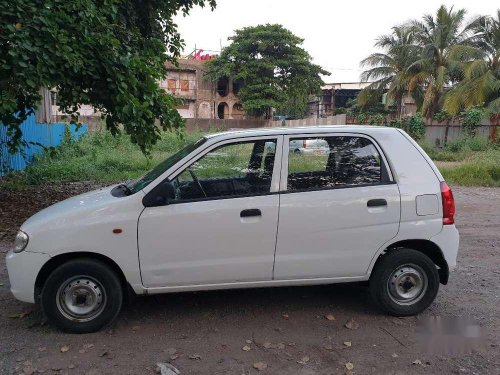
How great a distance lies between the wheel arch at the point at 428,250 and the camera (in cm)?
420

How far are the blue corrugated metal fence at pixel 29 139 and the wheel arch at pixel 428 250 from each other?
893 cm

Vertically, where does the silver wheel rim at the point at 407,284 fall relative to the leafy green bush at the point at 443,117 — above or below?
below

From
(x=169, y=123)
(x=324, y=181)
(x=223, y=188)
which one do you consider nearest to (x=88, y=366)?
(x=223, y=188)

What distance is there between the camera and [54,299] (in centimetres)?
383

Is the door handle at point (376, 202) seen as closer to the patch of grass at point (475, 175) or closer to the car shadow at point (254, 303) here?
the car shadow at point (254, 303)

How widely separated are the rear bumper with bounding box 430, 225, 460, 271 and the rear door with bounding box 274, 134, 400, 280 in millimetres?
417

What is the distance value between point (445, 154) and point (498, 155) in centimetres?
354

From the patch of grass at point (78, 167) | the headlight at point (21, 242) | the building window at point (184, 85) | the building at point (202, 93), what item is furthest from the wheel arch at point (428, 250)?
the building window at point (184, 85)

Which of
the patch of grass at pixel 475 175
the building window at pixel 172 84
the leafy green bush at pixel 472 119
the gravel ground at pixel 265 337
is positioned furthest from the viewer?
the building window at pixel 172 84

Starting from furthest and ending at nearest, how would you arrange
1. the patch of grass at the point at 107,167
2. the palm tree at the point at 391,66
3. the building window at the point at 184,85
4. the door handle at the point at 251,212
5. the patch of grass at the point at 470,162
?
the building window at the point at 184,85, the palm tree at the point at 391,66, the patch of grass at the point at 470,162, the patch of grass at the point at 107,167, the door handle at the point at 251,212

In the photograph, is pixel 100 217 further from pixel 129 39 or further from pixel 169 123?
pixel 129 39

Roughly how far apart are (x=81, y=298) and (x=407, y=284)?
9.50 feet

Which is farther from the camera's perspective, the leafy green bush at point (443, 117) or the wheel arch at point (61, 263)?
the leafy green bush at point (443, 117)

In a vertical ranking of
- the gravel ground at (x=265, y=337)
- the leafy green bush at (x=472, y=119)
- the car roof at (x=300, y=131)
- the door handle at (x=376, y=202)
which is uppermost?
the leafy green bush at (x=472, y=119)
